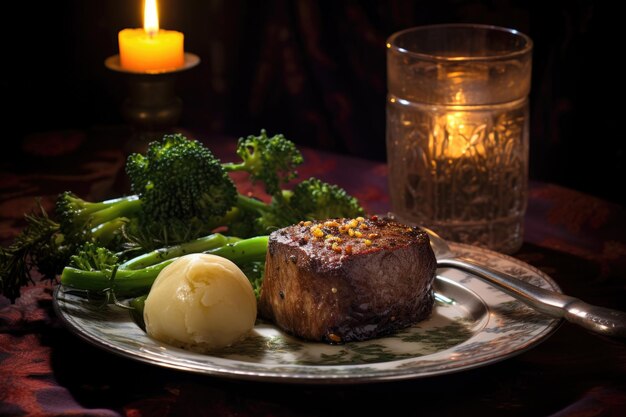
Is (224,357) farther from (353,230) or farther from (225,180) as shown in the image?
(225,180)

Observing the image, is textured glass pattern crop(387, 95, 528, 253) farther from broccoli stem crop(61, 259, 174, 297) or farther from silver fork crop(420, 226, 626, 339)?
broccoli stem crop(61, 259, 174, 297)

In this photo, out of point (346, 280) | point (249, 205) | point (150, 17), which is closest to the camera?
point (346, 280)

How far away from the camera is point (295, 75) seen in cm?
391

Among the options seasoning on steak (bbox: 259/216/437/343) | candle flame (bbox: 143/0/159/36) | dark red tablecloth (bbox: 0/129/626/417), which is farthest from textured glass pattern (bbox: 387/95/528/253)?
candle flame (bbox: 143/0/159/36)

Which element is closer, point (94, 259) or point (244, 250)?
point (94, 259)

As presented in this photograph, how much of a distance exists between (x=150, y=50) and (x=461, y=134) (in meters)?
0.91

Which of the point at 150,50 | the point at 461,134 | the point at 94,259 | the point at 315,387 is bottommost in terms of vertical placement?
the point at 315,387

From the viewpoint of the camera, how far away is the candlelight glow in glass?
8.60 ft

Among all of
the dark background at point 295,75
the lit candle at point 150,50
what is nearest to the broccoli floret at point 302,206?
the lit candle at point 150,50

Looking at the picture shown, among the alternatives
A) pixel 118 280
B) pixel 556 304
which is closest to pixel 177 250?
pixel 118 280

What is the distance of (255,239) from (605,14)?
1.63 meters

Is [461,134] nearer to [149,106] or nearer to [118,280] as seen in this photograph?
[149,106]

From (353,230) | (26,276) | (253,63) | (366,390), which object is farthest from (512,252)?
(253,63)

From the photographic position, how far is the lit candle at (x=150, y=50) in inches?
111
